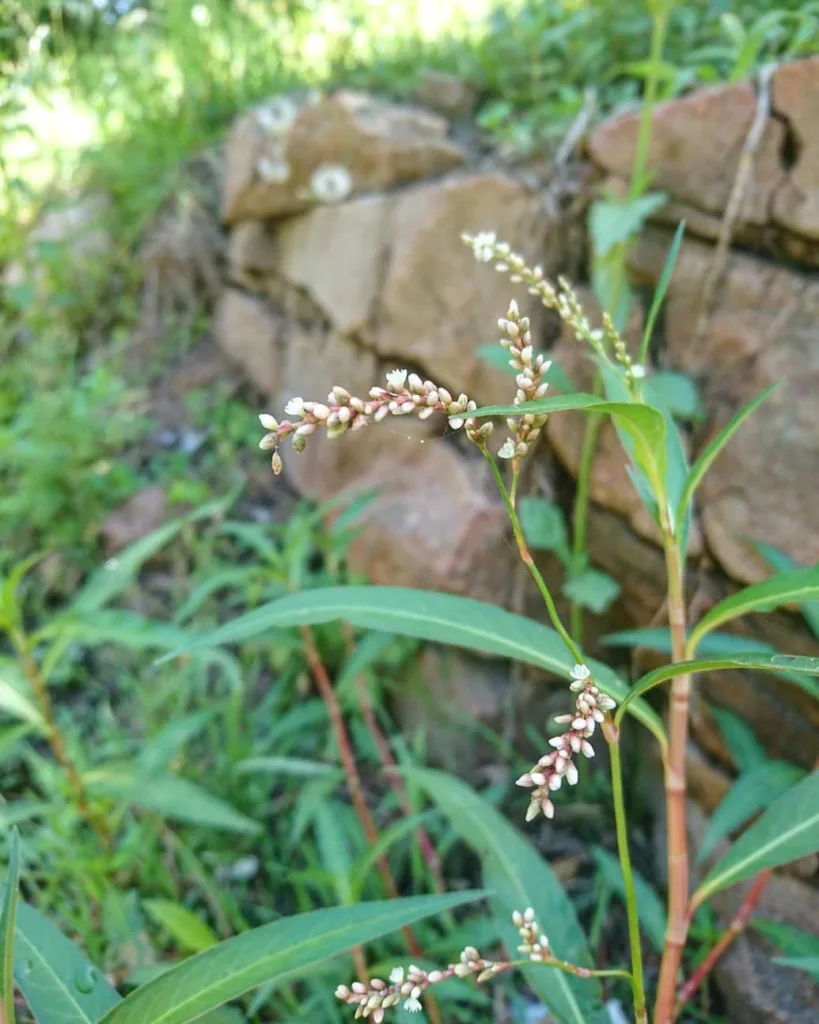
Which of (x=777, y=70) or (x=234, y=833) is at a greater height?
(x=777, y=70)

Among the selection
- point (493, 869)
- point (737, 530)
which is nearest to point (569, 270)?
point (737, 530)

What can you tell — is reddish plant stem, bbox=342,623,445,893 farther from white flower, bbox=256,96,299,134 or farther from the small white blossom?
white flower, bbox=256,96,299,134

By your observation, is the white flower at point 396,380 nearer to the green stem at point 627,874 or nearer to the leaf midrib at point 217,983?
the green stem at point 627,874

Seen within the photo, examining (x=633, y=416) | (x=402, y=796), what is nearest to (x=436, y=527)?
(x=402, y=796)

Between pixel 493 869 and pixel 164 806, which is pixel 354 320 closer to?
pixel 164 806

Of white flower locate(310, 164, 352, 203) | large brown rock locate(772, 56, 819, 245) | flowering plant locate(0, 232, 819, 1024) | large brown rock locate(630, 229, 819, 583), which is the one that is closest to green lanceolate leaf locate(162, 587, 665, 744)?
flowering plant locate(0, 232, 819, 1024)

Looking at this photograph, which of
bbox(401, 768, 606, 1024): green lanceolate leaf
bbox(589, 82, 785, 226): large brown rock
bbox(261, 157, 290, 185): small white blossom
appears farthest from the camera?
bbox(261, 157, 290, 185): small white blossom
